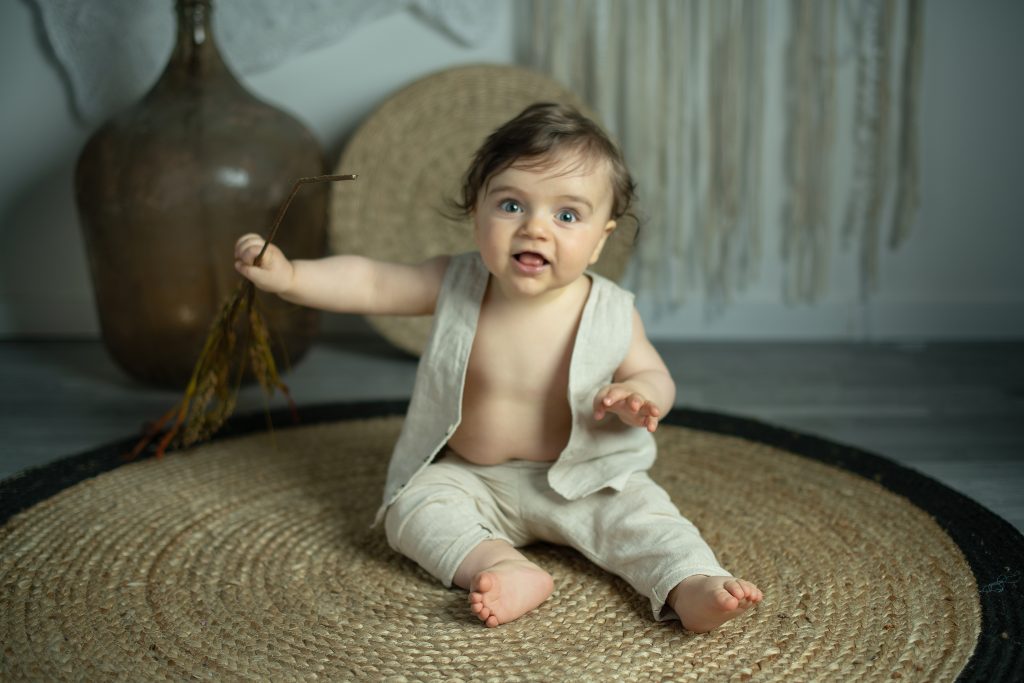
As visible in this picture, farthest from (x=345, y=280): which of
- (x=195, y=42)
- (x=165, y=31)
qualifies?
(x=165, y=31)

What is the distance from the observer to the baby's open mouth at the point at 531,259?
34.8 inches

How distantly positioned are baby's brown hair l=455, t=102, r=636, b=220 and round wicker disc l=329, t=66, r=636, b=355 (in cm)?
80

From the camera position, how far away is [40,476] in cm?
111

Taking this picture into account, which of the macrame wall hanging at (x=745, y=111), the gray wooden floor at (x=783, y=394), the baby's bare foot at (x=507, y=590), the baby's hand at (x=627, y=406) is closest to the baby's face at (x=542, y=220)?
the baby's hand at (x=627, y=406)

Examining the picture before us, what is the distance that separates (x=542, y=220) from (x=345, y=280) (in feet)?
0.73

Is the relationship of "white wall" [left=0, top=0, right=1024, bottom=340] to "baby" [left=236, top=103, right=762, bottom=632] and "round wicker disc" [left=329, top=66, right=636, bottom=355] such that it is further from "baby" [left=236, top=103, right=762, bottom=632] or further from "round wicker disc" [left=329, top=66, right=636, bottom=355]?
"baby" [left=236, top=103, right=762, bottom=632]

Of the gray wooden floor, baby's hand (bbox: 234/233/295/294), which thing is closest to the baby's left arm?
baby's hand (bbox: 234/233/295/294)

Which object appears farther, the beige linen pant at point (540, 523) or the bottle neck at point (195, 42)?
the bottle neck at point (195, 42)

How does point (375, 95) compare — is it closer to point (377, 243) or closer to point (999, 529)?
point (377, 243)

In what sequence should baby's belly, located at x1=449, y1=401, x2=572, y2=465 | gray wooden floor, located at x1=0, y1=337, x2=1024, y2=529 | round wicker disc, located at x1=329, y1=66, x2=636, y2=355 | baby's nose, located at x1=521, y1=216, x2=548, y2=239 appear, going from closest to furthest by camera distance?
baby's nose, located at x1=521, y1=216, x2=548, y2=239 → baby's belly, located at x1=449, y1=401, x2=572, y2=465 → gray wooden floor, located at x1=0, y1=337, x2=1024, y2=529 → round wicker disc, located at x1=329, y1=66, x2=636, y2=355

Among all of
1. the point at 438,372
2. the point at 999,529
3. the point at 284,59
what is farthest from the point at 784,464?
the point at 284,59

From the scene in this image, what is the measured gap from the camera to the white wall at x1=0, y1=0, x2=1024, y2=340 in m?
1.78

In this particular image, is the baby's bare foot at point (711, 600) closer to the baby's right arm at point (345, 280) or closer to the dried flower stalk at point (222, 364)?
the baby's right arm at point (345, 280)

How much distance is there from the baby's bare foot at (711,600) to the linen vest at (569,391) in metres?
0.15
